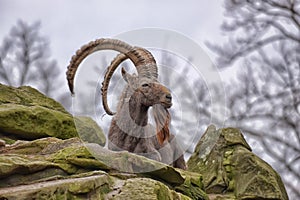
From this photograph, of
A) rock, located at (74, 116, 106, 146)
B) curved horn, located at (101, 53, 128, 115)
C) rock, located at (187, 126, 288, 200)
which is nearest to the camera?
curved horn, located at (101, 53, 128, 115)

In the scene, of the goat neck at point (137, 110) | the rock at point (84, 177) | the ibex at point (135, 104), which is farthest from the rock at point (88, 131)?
the rock at point (84, 177)

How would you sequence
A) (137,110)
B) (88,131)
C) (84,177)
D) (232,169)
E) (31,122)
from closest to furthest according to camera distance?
(84,177) < (137,110) < (31,122) < (88,131) < (232,169)

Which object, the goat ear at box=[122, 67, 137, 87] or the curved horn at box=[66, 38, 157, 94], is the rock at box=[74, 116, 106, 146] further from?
the goat ear at box=[122, 67, 137, 87]

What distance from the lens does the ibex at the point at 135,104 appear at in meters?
6.11

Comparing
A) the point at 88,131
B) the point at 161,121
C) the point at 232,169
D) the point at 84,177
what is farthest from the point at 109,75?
the point at 232,169

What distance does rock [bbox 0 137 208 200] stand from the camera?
3965mm

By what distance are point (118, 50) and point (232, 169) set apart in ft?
12.7

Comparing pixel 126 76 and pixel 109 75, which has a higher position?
pixel 109 75

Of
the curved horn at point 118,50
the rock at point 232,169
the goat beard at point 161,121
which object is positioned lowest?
the rock at point 232,169

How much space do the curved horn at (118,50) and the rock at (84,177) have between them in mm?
1398

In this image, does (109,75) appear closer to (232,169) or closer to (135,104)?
(135,104)

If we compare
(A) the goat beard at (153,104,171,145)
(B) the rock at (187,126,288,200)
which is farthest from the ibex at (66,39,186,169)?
(B) the rock at (187,126,288,200)

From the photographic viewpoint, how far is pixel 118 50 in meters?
6.41

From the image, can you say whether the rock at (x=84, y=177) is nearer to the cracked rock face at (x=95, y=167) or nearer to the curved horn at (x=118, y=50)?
the cracked rock face at (x=95, y=167)
